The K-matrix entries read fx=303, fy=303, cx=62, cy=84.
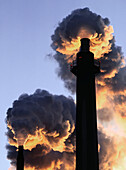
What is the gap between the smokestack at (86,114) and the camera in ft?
89.8

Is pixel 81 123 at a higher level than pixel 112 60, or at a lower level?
lower

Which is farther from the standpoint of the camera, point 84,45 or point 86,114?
point 84,45

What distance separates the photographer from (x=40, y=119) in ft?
108

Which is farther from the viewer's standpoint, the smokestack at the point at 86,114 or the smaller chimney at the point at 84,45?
the smaller chimney at the point at 84,45

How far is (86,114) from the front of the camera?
2828cm

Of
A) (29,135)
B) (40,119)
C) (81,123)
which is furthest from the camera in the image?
(40,119)

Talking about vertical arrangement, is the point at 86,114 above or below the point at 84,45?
below

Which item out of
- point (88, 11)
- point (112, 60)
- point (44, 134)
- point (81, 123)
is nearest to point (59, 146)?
point (44, 134)

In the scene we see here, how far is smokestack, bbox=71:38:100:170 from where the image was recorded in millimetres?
27375

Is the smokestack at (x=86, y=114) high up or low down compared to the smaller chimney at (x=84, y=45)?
down

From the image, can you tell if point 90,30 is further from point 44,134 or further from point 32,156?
point 32,156

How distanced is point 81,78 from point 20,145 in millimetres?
8677

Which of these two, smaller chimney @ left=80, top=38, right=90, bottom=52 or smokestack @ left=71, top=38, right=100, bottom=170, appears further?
smaller chimney @ left=80, top=38, right=90, bottom=52

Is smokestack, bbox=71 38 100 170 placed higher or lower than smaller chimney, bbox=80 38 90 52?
lower
